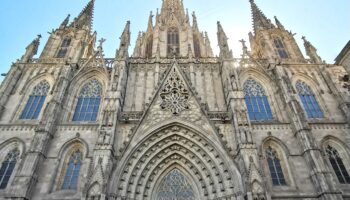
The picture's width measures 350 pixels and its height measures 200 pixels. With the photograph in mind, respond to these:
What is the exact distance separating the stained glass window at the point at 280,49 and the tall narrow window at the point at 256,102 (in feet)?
19.0

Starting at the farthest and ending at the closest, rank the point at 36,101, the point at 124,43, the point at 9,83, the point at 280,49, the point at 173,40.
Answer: the point at 173,40, the point at 280,49, the point at 124,43, the point at 9,83, the point at 36,101

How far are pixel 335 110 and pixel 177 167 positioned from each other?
45.2 ft

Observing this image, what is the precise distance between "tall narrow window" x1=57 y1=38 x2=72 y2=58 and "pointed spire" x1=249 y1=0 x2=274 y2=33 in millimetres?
20986

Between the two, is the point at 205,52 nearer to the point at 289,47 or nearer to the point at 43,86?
the point at 289,47

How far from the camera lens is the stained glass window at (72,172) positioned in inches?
622

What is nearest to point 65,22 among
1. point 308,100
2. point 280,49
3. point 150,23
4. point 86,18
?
point 86,18

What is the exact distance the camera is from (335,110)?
1972 cm

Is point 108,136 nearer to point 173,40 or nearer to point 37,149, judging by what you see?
→ point 37,149

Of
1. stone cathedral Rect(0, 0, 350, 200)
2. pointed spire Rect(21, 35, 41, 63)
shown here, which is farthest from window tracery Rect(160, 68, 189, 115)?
pointed spire Rect(21, 35, 41, 63)

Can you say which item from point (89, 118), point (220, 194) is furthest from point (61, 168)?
point (220, 194)

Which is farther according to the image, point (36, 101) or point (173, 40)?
point (173, 40)

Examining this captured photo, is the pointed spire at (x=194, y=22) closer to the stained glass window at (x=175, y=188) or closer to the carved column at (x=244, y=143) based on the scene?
the carved column at (x=244, y=143)

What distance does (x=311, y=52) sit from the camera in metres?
24.2

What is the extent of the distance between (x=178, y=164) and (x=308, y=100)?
12598 mm
